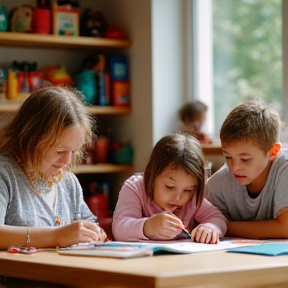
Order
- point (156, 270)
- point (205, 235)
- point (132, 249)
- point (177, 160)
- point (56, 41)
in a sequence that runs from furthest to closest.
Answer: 1. point (56, 41)
2. point (177, 160)
3. point (205, 235)
4. point (132, 249)
5. point (156, 270)

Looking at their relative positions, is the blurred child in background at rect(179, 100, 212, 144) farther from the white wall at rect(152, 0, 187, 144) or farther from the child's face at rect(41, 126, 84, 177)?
the child's face at rect(41, 126, 84, 177)

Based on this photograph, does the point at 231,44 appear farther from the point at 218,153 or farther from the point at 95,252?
the point at 95,252

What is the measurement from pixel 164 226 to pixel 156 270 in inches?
20.1

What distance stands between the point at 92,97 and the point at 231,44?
0.77 meters

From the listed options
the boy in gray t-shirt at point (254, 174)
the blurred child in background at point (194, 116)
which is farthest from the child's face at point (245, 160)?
the blurred child in background at point (194, 116)

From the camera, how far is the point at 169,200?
1847 millimetres

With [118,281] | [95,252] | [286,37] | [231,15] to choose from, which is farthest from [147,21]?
[118,281]

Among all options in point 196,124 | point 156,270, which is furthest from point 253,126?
point 196,124

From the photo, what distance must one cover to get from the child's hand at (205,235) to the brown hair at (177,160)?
6.0 inches

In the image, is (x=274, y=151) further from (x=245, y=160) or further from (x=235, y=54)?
(x=235, y=54)

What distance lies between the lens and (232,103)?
3377 mm

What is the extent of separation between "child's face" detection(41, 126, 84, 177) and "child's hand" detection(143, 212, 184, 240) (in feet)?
0.87

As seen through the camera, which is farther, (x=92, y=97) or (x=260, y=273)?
(x=92, y=97)

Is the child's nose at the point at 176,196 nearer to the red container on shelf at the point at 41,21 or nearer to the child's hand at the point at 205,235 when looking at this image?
the child's hand at the point at 205,235
